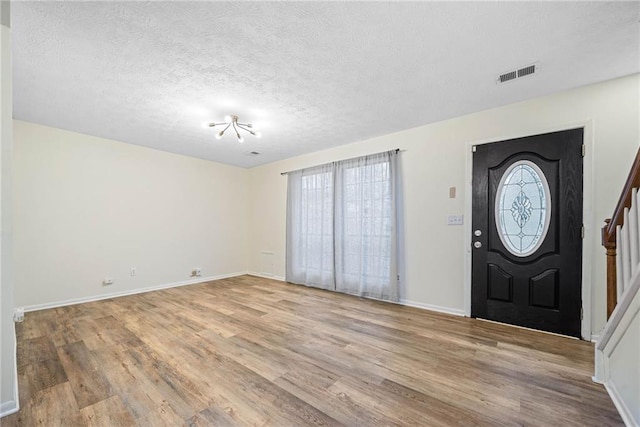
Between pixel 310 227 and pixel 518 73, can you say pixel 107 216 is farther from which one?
pixel 518 73

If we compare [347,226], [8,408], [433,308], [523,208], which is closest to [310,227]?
[347,226]

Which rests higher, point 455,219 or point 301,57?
point 301,57

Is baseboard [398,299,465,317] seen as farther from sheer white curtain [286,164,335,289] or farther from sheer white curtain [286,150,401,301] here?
sheer white curtain [286,164,335,289]

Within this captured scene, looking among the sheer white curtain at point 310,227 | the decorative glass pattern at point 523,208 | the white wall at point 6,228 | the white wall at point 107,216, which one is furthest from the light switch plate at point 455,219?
the white wall at point 107,216

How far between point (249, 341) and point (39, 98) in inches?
134

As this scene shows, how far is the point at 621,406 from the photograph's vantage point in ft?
5.05

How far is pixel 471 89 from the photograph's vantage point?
102 inches

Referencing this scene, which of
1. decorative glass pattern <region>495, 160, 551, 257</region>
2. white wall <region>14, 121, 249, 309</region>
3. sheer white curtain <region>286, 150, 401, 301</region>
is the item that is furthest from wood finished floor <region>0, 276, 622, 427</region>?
decorative glass pattern <region>495, 160, 551, 257</region>

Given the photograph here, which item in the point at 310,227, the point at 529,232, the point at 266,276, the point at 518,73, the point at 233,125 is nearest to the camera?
the point at 518,73

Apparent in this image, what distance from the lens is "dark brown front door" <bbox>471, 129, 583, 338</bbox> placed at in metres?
2.56

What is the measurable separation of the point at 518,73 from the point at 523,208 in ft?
4.57

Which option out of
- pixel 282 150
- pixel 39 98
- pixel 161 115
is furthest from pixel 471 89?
pixel 39 98

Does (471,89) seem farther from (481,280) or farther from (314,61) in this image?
(481,280)

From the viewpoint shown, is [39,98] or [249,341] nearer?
[249,341]
